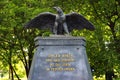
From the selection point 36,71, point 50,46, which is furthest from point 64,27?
point 36,71

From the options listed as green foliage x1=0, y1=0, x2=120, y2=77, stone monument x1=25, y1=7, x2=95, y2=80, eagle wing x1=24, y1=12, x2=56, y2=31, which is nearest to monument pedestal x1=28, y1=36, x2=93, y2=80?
stone monument x1=25, y1=7, x2=95, y2=80

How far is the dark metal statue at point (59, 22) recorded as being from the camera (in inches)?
524

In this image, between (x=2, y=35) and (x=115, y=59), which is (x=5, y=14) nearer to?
(x=2, y=35)

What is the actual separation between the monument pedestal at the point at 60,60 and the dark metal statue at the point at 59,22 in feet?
2.05

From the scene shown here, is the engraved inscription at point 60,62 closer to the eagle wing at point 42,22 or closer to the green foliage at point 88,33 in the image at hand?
the eagle wing at point 42,22

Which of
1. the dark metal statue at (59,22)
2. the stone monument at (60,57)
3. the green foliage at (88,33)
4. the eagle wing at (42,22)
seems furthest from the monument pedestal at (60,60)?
the green foliage at (88,33)

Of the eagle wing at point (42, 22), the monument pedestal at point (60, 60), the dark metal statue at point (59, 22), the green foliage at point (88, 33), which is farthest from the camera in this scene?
the green foliage at point (88, 33)

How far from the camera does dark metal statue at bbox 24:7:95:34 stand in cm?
1332

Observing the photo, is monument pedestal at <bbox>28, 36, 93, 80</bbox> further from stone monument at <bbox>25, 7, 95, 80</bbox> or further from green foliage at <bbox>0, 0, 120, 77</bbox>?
green foliage at <bbox>0, 0, 120, 77</bbox>

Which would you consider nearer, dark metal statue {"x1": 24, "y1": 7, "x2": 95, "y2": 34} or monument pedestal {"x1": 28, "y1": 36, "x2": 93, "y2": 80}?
monument pedestal {"x1": 28, "y1": 36, "x2": 93, "y2": 80}

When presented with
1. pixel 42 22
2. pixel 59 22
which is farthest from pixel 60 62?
pixel 42 22

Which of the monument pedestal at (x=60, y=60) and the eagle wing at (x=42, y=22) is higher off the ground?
the eagle wing at (x=42, y=22)

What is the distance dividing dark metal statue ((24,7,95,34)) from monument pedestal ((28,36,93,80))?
624 mm

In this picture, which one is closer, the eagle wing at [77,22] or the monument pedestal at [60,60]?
the monument pedestal at [60,60]
